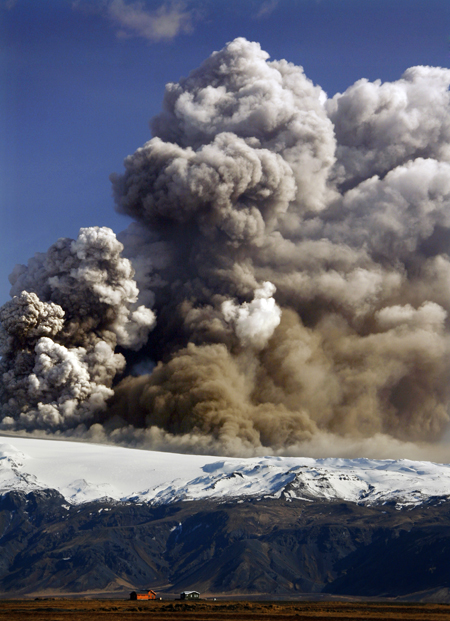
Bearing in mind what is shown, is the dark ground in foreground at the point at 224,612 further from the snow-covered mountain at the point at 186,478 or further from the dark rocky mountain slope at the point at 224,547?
the snow-covered mountain at the point at 186,478

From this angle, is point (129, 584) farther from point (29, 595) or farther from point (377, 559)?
point (377, 559)

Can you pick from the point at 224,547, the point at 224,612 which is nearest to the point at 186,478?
the point at 224,547

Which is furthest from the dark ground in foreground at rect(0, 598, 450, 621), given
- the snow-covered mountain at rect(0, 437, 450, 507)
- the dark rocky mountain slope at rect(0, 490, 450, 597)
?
the snow-covered mountain at rect(0, 437, 450, 507)

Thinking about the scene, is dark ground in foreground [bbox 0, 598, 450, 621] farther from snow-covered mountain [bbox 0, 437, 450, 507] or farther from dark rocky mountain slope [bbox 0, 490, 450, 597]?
snow-covered mountain [bbox 0, 437, 450, 507]

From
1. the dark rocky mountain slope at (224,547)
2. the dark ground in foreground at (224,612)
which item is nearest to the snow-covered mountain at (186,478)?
the dark rocky mountain slope at (224,547)

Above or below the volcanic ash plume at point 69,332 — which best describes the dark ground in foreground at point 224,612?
below

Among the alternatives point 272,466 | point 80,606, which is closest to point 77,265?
point 80,606
